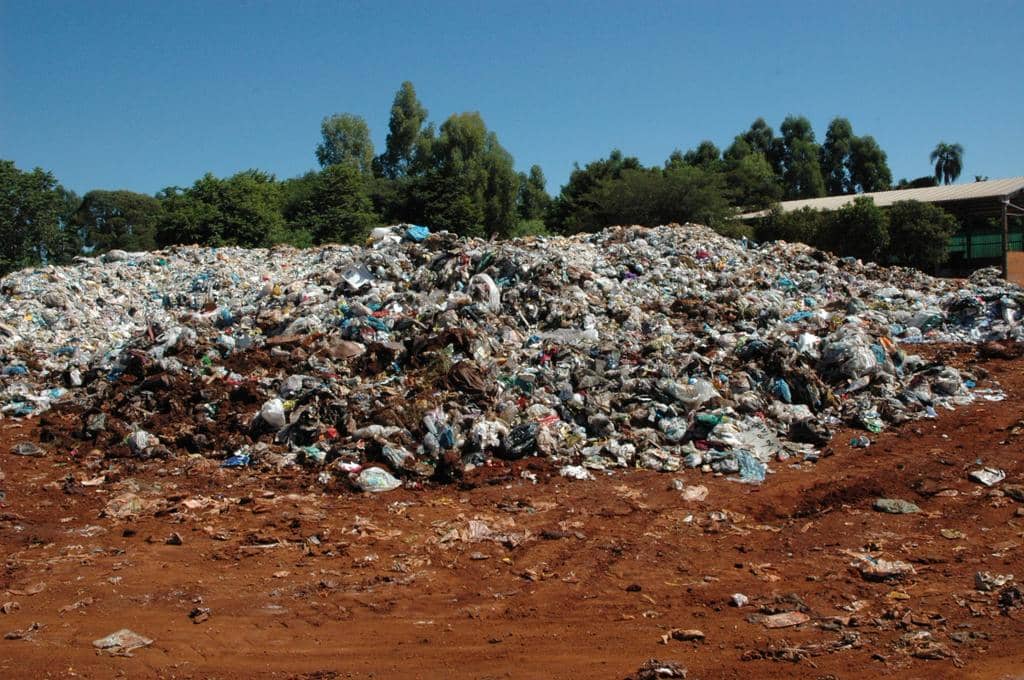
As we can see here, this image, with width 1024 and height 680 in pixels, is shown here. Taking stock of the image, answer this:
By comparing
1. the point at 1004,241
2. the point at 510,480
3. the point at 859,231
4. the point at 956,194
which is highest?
the point at 956,194

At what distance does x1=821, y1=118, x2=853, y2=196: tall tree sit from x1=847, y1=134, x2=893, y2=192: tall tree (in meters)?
0.57

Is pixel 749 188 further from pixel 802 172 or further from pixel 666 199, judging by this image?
pixel 802 172

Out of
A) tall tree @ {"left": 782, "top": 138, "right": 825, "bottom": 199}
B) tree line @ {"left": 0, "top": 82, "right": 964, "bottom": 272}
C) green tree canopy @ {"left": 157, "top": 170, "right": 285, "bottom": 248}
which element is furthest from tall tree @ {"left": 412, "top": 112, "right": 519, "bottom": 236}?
tall tree @ {"left": 782, "top": 138, "right": 825, "bottom": 199}

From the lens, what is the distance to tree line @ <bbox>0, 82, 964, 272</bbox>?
74.1 ft

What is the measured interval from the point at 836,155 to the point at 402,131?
2652 centimetres

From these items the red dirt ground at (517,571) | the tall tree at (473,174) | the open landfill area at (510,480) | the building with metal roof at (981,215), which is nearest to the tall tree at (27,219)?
the tall tree at (473,174)

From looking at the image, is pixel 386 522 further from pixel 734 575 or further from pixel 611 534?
pixel 734 575

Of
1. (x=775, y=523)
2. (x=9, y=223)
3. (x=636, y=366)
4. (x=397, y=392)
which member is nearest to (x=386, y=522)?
(x=397, y=392)

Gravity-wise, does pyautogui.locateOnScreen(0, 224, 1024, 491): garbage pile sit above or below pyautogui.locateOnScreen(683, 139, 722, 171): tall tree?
below

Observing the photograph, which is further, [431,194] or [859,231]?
[431,194]

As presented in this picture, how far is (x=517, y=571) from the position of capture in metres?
4.27

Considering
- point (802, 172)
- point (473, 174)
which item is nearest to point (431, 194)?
point (473, 174)

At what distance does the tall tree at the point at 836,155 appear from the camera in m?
46.4

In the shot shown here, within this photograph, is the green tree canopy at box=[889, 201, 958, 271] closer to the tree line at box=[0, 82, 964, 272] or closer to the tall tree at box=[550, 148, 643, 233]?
the tree line at box=[0, 82, 964, 272]
